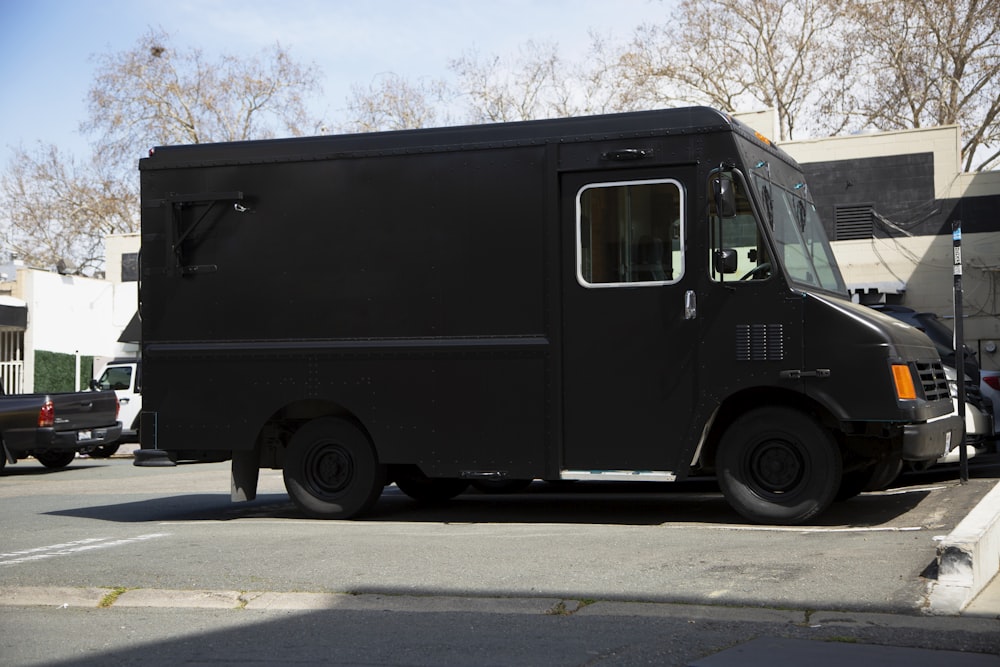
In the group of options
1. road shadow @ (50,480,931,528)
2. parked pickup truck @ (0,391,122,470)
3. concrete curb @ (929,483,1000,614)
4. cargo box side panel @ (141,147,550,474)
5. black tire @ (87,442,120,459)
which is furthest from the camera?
black tire @ (87,442,120,459)

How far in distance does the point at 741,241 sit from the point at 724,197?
477 millimetres

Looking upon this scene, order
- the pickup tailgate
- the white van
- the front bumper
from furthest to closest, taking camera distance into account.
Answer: the white van, the pickup tailgate, the front bumper

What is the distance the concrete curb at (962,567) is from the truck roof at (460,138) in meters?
3.84

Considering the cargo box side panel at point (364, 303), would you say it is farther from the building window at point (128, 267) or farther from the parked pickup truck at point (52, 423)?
the building window at point (128, 267)

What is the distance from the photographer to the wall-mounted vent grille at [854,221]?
99.1 ft

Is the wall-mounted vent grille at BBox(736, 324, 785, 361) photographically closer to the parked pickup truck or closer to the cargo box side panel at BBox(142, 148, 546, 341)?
the cargo box side panel at BBox(142, 148, 546, 341)

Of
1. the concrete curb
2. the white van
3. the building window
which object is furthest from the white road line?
the building window

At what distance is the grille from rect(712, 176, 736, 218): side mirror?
183cm

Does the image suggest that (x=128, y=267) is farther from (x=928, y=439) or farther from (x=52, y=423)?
(x=928, y=439)

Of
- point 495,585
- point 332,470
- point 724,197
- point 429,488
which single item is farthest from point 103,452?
point 495,585

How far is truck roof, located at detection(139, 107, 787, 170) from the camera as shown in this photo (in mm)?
9453

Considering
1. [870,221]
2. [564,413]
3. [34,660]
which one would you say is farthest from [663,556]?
[870,221]

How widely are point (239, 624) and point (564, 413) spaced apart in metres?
3.80

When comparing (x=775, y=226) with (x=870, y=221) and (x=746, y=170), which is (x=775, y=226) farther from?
(x=870, y=221)
